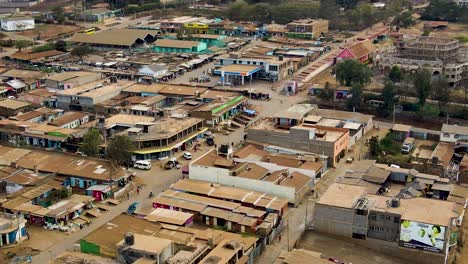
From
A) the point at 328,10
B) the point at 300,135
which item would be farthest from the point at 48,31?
the point at 300,135

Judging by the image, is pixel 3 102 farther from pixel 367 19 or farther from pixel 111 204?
pixel 367 19

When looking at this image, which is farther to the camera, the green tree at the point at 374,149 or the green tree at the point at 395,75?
the green tree at the point at 395,75

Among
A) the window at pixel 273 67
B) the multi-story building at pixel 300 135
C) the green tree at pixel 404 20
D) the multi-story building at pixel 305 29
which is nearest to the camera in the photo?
the multi-story building at pixel 300 135

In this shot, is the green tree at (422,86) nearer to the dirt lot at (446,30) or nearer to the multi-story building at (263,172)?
the multi-story building at (263,172)

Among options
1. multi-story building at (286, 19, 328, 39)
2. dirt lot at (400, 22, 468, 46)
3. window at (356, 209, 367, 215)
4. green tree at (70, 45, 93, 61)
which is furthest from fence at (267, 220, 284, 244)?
dirt lot at (400, 22, 468, 46)

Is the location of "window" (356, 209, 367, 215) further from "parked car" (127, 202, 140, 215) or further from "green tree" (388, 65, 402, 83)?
"green tree" (388, 65, 402, 83)

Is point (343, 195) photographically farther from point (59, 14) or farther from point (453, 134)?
point (59, 14)

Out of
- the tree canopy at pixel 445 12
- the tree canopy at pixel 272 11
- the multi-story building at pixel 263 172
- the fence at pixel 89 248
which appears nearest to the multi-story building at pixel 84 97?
the multi-story building at pixel 263 172
